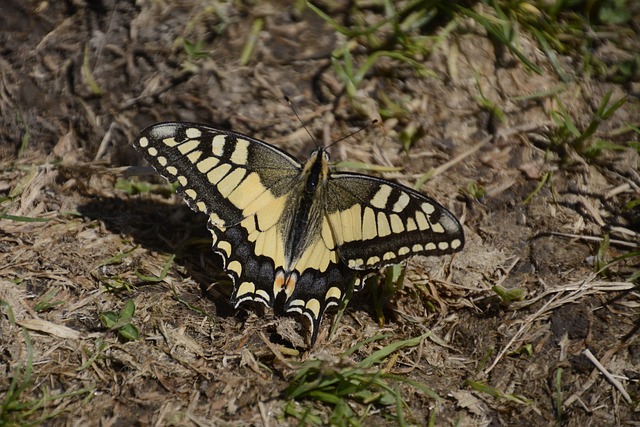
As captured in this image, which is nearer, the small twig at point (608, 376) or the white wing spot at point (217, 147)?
the small twig at point (608, 376)

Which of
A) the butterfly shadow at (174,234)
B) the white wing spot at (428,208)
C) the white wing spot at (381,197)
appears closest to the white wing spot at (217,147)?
the butterfly shadow at (174,234)

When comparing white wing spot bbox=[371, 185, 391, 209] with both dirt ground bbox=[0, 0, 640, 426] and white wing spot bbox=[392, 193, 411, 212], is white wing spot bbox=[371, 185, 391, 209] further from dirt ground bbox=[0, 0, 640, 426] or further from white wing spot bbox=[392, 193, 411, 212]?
dirt ground bbox=[0, 0, 640, 426]

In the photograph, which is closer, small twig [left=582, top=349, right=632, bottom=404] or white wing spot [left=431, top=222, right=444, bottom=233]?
small twig [left=582, top=349, right=632, bottom=404]

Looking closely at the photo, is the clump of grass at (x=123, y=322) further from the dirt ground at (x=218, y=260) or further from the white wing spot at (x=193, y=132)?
the white wing spot at (x=193, y=132)

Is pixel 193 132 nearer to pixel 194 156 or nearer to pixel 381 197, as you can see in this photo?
pixel 194 156

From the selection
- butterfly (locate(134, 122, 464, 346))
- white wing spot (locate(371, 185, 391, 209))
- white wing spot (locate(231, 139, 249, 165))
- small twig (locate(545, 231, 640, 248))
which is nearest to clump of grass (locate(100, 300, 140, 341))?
butterfly (locate(134, 122, 464, 346))

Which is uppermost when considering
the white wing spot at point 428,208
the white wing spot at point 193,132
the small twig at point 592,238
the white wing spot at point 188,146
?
the white wing spot at point 193,132

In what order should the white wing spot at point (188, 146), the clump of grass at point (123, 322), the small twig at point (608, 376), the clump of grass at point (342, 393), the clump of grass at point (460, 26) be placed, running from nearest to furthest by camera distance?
the clump of grass at point (342, 393) → the small twig at point (608, 376) → the clump of grass at point (123, 322) → the white wing spot at point (188, 146) → the clump of grass at point (460, 26)
